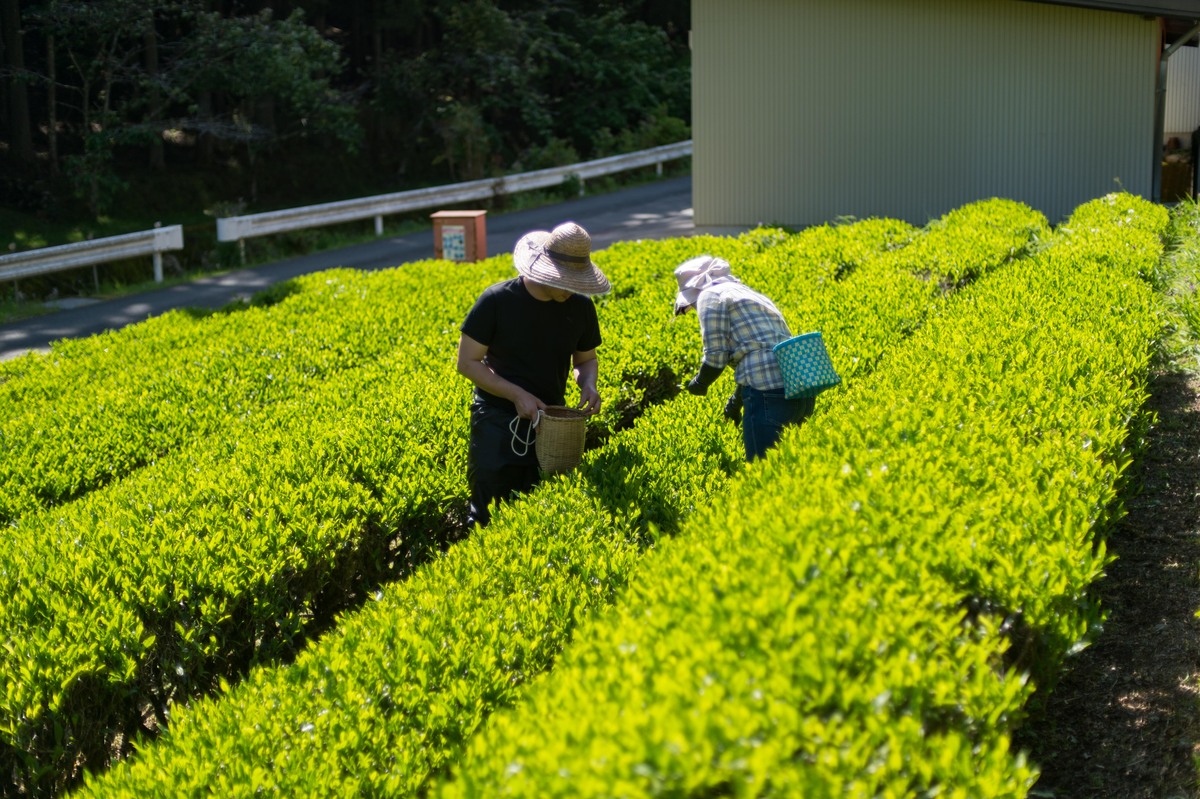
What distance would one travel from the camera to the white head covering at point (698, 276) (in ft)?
21.6

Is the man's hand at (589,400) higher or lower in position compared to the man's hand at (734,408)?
higher

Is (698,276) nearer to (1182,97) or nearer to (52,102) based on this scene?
(1182,97)

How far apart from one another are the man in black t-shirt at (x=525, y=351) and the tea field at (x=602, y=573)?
410 mm

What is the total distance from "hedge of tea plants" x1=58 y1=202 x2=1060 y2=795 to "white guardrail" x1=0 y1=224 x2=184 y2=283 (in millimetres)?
14188

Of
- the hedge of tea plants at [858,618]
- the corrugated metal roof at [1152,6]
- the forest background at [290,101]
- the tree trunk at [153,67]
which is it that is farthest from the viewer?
the forest background at [290,101]

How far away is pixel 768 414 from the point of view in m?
6.39

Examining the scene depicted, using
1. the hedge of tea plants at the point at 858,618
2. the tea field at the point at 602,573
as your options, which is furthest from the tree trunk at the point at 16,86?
the hedge of tea plants at the point at 858,618

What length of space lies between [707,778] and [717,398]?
17.1ft

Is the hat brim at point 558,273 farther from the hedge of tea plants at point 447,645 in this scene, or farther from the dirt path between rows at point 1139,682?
the dirt path between rows at point 1139,682

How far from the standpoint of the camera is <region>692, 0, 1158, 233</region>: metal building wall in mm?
18359

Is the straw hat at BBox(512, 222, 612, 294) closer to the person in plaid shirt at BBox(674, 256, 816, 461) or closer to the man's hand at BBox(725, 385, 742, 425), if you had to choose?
the person in plaid shirt at BBox(674, 256, 816, 461)

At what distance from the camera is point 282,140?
30.0 meters

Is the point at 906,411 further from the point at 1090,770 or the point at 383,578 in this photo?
the point at 383,578

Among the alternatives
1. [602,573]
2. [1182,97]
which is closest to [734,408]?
[602,573]
